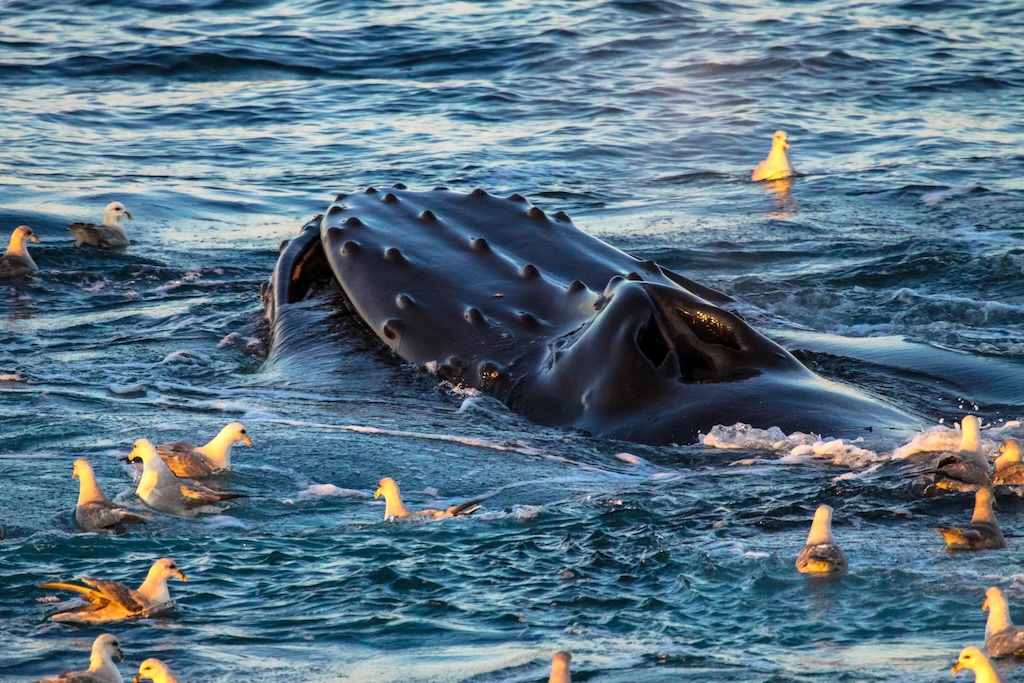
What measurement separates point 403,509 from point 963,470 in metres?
2.12

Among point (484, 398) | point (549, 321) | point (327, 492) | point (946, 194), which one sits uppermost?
point (549, 321)

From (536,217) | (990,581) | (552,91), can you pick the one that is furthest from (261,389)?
(552,91)

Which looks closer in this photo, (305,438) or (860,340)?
(305,438)

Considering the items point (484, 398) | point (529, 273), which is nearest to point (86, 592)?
point (484, 398)

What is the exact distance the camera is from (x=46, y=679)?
14.7 feet

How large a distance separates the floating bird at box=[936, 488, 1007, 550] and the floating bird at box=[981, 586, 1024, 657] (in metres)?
0.64

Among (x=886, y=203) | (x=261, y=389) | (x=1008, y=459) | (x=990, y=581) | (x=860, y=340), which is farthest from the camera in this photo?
(x=886, y=203)

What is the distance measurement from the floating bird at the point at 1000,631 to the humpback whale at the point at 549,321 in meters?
1.88

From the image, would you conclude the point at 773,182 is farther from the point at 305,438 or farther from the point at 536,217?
the point at 305,438

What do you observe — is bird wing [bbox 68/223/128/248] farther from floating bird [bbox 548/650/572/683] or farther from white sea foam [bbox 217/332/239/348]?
floating bird [bbox 548/650/572/683]

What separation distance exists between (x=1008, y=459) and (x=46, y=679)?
12.2 feet

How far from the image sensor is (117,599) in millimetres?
4930

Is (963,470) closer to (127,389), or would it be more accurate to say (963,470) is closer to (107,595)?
(107,595)

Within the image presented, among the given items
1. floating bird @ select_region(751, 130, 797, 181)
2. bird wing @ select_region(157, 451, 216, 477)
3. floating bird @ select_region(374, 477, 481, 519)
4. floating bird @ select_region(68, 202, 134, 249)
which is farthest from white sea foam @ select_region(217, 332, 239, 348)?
floating bird @ select_region(751, 130, 797, 181)
